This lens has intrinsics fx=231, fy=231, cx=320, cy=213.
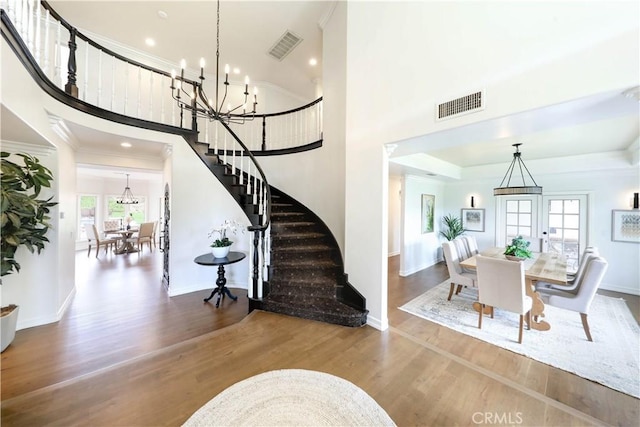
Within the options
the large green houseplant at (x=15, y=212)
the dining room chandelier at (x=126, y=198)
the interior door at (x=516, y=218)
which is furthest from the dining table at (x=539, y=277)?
the dining room chandelier at (x=126, y=198)

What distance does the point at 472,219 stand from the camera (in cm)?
663

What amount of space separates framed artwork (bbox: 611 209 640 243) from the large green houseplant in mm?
9111

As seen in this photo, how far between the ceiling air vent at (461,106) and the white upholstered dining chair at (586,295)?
2432 mm

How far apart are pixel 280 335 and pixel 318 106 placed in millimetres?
4117

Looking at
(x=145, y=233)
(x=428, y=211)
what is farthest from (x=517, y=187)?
(x=145, y=233)

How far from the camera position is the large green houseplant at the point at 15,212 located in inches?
85.7

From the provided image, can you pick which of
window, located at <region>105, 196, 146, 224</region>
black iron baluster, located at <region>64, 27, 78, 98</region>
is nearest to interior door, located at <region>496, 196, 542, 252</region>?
black iron baluster, located at <region>64, 27, 78, 98</region>

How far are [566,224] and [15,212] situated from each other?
9.05 meters

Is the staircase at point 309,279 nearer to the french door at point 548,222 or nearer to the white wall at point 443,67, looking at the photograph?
the white wall at point 443,67

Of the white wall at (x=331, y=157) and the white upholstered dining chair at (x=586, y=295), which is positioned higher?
the white wall at (x=331, y=157)

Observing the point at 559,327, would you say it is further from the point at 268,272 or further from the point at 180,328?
the point at 180,328

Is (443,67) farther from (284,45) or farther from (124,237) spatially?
(124,237)

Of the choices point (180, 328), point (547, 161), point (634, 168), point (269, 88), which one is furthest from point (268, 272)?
point (634, 168)

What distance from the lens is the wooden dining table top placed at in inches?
112
